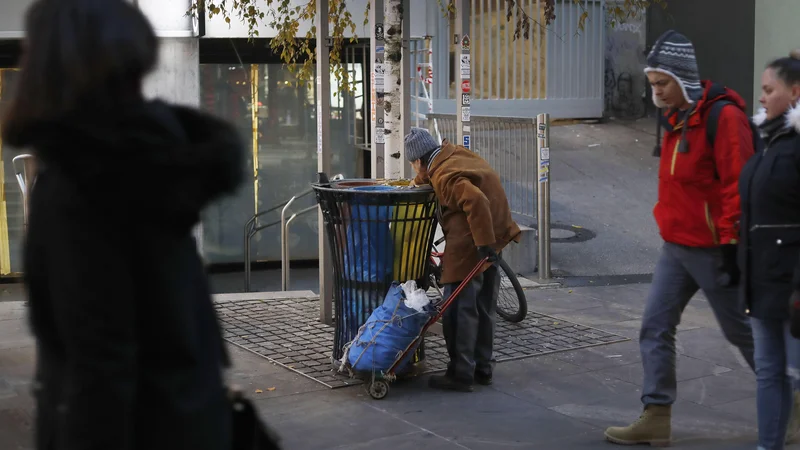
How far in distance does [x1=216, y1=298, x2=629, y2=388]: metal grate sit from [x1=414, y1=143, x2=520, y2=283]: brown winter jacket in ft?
2.86

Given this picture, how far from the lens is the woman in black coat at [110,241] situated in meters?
1.89

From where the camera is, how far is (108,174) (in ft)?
6.33

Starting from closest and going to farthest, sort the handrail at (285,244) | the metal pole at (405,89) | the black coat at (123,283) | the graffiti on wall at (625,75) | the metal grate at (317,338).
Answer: the black coat at (123,283) → the metal grate at (317,338) → the metal pole at (405,89) → the handrail at (285,244) → the graffiti on wall at (625,75)

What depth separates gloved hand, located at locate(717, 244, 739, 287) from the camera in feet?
14.9

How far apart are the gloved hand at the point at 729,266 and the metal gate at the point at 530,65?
37.0 feet

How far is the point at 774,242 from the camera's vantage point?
13.7ft

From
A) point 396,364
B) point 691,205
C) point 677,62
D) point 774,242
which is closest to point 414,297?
point 396,364

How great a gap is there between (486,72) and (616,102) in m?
2.48

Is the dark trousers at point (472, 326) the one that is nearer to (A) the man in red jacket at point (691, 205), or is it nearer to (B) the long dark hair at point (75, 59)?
(A) the man in red jacket at point (691, 205)

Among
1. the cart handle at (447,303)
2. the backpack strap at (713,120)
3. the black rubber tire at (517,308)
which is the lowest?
the black rubber tire at (517,308)

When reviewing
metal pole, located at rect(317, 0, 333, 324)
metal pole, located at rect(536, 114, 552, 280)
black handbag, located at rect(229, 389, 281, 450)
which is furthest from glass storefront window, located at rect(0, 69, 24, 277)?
black handbag, located at rect(229, 389, 281, 450)

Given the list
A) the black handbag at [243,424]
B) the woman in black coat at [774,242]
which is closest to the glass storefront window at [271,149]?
the woman in black coat at [774,242]

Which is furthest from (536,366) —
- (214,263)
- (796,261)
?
(214,263)

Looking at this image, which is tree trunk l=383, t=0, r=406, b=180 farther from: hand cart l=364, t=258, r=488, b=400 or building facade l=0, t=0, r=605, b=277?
building facade l=0, t=0, r=605, b=277
